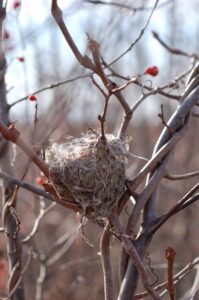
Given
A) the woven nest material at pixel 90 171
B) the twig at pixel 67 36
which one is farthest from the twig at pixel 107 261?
the twig at pixel 67 36

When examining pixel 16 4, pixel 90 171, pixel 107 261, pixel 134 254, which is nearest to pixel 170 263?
pixel 134 254

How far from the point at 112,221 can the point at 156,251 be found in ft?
20.1

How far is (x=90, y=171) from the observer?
6.59 ft

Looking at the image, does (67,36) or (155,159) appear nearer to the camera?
(67,36)

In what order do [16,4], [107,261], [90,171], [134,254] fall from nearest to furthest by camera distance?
[134,254] → [107,261] → [90,171] → [16,4]

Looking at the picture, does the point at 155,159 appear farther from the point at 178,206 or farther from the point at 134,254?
the point at 134,254

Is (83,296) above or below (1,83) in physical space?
above

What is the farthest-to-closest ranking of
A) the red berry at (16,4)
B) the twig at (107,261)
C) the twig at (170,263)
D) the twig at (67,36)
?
the red berry at (16,4), the twig at (107,261), the twig at (67,36), the twig at (170,263)

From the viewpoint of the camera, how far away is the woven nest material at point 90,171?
74.5 inches

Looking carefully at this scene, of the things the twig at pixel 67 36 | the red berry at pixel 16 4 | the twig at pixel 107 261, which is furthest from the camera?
the red berry at pixel 16 4

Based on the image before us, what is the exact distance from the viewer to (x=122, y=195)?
6.35 feet

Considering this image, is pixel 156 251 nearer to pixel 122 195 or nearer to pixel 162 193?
pixel 162 193

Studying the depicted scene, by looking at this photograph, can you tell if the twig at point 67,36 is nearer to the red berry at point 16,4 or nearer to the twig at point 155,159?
the twig at point 155,159

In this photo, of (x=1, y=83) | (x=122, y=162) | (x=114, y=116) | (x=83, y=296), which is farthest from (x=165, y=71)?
(x=122, y=162)
